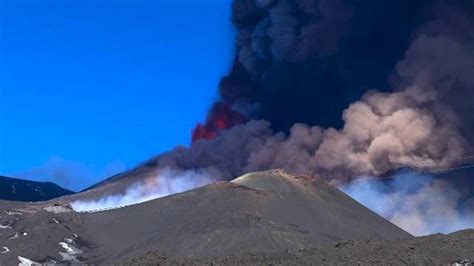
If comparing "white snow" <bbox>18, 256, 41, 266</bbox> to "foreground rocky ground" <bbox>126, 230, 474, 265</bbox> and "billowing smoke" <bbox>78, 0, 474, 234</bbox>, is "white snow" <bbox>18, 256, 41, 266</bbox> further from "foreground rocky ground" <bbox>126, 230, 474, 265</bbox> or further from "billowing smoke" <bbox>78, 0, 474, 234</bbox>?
"billowing smoke" <bbox>78, 0, 474, 234</bbox>

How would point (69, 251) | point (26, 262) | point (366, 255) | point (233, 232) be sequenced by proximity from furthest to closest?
point (69, 251)
point (26, 262)
point (233, 232)
point (366, 255)

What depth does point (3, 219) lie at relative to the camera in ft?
240

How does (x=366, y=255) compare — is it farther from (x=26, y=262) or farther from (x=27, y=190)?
(x=27, y=190)

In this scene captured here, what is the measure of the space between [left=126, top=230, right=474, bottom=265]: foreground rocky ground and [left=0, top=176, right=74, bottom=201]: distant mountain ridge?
2762 inches

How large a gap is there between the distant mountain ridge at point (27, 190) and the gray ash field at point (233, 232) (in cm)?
3767

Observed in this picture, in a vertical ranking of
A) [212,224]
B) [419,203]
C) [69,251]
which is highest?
[419,203]

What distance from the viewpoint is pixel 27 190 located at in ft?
412

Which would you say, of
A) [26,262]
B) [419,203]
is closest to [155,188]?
[419,203]

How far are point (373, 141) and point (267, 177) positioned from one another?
628 inches

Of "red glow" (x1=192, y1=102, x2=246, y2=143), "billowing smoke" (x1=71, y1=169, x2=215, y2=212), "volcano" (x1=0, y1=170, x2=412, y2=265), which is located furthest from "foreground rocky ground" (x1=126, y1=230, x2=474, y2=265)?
"red glow" (x1=192, y1=102, x2=246, y2=143)

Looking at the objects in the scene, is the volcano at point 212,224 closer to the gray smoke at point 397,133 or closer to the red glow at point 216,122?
the gray smoke at point 397,133

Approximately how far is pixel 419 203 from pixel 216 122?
38.6 m

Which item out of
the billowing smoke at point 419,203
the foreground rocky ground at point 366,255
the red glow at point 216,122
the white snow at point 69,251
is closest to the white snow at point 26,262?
the white snow at point 69,251

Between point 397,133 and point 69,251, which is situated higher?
point 397,133
